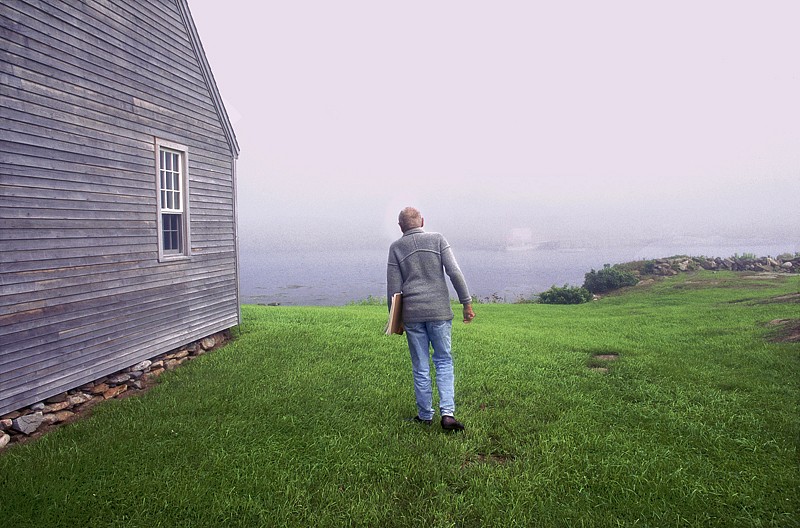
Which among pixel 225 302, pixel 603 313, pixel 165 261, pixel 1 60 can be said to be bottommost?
pixel 603 313

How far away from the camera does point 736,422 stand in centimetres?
562

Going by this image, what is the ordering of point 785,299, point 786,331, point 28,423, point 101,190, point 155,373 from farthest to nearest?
point 785,299, point 786,331, point 155,373, point 101,190, point 28,423

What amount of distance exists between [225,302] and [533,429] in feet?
25.4

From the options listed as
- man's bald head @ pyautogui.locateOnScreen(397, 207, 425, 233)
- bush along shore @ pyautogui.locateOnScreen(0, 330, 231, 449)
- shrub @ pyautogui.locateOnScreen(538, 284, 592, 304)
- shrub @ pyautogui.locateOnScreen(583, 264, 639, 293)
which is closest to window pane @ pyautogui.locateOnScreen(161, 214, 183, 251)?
bush along shore @ pyautogui.locateOnScreen(0, 330, 231, 449)

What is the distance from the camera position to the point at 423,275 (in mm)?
5344

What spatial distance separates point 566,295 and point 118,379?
20.2 metres

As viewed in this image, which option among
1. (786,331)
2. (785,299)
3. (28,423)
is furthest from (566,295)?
(28,423)

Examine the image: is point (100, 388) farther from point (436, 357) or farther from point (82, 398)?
point (436, 357)

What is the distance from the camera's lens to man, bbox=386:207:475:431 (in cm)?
526

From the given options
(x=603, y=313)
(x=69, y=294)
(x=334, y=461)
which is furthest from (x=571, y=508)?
(x=603, y=313)

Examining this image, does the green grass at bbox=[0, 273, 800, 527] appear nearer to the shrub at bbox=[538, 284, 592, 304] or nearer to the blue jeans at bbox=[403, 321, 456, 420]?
the blue jeans at bbox=[403, 321, 456, 420]

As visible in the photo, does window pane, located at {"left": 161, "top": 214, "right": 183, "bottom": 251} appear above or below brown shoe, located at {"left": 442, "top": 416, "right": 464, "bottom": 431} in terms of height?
above

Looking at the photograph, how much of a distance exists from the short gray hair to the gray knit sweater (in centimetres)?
10

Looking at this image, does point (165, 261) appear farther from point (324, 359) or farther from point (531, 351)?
point (531, 351)
